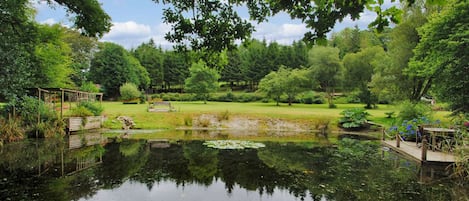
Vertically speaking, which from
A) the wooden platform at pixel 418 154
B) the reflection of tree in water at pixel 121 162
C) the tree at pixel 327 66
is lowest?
the reflection of tree in water at pixel 121 162

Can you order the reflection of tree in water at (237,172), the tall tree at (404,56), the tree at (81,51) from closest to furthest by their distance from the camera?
the reflection of tree in water at (237,172) → the tall tree at (404,56) → the tree at (81,51)

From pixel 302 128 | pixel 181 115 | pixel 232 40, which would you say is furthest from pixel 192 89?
pixel 232 40

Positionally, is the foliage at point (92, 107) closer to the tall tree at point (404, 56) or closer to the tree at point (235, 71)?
the tall tree at point (404, 56)

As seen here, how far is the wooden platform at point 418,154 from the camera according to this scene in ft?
33.7

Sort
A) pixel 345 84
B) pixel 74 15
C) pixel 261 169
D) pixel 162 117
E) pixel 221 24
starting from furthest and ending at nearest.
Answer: pixel 345 84, pixel 162 117, pixel 261 169, pixel 74 15, pixel 221 24

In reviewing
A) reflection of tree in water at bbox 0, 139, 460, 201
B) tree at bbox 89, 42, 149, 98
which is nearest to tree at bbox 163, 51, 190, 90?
tree at bbox 89, 42, 149, 98

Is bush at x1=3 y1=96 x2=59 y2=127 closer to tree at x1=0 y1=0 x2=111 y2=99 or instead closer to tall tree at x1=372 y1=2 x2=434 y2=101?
tree at x1=0 y1=0 x2=111 y2=99

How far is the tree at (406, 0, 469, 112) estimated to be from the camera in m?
14.0

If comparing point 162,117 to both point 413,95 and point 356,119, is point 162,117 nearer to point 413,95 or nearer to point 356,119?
point 356,119

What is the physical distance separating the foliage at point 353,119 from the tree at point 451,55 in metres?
5.06

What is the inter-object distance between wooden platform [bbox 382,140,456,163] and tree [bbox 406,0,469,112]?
359 cm

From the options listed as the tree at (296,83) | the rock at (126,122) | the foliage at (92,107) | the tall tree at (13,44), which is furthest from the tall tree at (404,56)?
the tall tree at (13,44)

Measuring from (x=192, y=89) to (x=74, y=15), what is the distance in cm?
3058

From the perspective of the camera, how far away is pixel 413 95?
22.2 m
